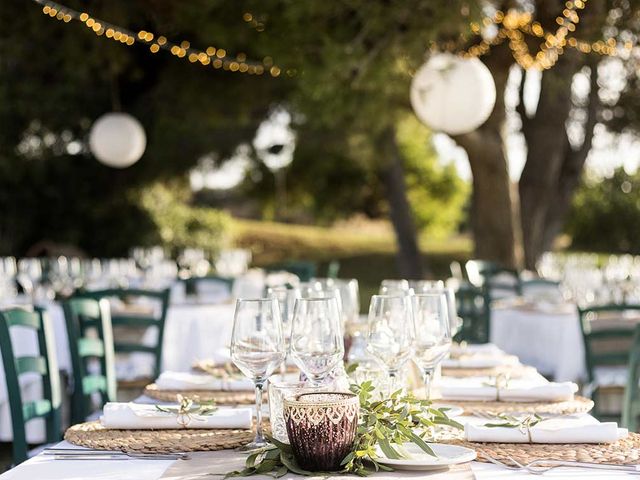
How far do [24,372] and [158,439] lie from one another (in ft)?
4.81

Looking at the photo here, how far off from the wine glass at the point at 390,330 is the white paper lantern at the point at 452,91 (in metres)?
4.70

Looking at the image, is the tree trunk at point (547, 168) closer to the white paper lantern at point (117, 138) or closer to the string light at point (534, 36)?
the string light at point (534, 36)

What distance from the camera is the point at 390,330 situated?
7.35ft

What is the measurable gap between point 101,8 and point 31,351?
5.03m

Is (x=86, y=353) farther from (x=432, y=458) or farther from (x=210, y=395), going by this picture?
(x=432, y=458)

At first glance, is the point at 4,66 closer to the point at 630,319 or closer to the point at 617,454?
the point at 630,319

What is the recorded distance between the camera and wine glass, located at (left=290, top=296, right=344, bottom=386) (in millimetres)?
2072

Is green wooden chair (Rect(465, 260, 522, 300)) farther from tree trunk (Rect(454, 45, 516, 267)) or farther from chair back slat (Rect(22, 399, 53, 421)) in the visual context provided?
chair back slat (Rect(22, 399, 53, 421))

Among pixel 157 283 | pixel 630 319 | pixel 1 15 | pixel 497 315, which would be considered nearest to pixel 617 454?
pixel 630 319

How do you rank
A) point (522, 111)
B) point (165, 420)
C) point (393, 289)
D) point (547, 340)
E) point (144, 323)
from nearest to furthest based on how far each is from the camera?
1. point (165, 420)
2. point (393, 289)
3. point (144, 323)
4. point (547, 340)
5. point (522, 111)

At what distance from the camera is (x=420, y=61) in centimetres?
805

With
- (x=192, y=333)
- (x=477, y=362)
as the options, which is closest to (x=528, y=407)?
(x=477, y=362)

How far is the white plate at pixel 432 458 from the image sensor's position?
6.20ft

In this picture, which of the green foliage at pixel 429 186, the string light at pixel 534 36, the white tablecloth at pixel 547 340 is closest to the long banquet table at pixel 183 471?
the white tablecloth at pixel 547 340
